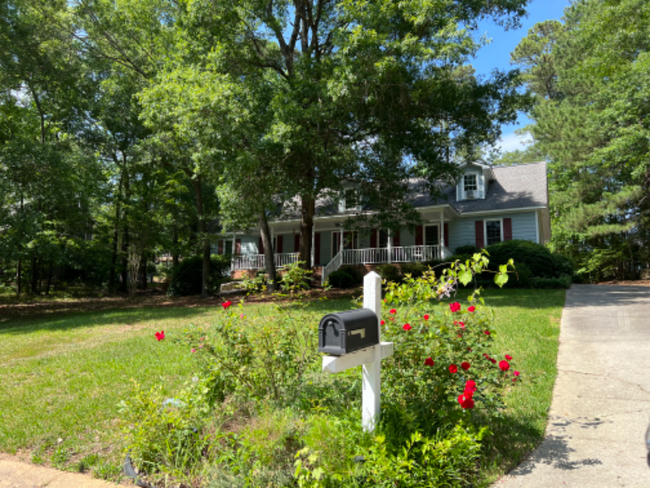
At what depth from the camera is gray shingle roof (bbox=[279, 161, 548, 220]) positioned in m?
19.1

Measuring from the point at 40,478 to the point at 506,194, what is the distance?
2072cm

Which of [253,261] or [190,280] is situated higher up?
[253,261]

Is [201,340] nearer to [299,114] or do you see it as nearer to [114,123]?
[299,114]

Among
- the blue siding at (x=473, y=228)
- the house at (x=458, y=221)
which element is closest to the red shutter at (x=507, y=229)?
the house at (x=458, y=221)

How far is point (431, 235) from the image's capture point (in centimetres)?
2064

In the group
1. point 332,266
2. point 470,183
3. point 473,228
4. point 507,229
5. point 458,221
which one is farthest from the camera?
point 470,183

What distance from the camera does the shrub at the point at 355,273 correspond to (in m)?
18.6

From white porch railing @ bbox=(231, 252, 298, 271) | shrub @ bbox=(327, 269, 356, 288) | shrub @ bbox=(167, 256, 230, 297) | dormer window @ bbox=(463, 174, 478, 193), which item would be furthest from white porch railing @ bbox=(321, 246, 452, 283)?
shrub @ bbox=(167, 256, 230, 297)

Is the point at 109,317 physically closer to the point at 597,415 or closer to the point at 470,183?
the point at 597,415

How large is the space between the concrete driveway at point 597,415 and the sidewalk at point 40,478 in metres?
2.84

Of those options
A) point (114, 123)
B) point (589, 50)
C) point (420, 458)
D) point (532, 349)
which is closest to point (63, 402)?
point (420, 458)

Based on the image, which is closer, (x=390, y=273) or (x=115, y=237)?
(x=390, y=273)

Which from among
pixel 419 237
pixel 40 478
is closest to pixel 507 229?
pixel 419 237

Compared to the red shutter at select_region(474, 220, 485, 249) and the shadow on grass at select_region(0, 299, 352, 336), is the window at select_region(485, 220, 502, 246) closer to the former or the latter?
the red shutter at select_region(474, 220, 485, 249)
